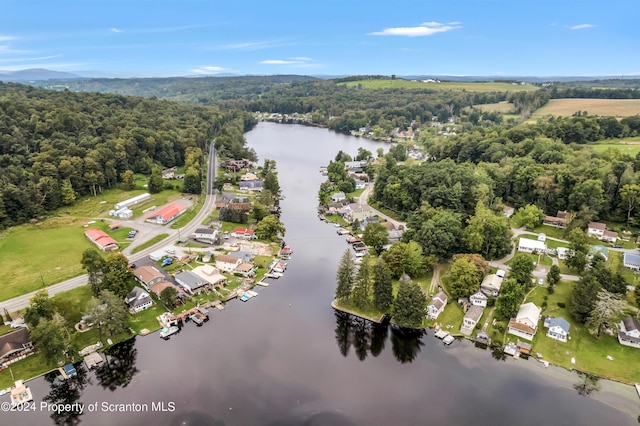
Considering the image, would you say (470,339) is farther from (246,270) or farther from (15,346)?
(15,346)

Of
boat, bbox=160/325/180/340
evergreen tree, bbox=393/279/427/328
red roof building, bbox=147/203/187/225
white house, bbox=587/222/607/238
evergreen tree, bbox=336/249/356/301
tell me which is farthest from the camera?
red roof building, bbox=147/203/187/225

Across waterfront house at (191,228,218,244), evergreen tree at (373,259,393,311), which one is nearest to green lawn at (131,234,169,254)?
waterfront house at (191,228,218,244)

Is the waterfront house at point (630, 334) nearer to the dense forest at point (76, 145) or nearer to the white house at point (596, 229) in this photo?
the white house at point (596, 229)

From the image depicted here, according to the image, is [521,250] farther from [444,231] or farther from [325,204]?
[325,204]

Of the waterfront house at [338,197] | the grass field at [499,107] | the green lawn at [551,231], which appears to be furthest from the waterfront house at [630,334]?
the grass field at [499,107]

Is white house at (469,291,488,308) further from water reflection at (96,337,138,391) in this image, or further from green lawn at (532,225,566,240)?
water reflection at (96,337,138,391)

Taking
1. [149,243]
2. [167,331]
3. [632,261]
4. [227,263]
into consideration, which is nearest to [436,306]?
[227,263]
